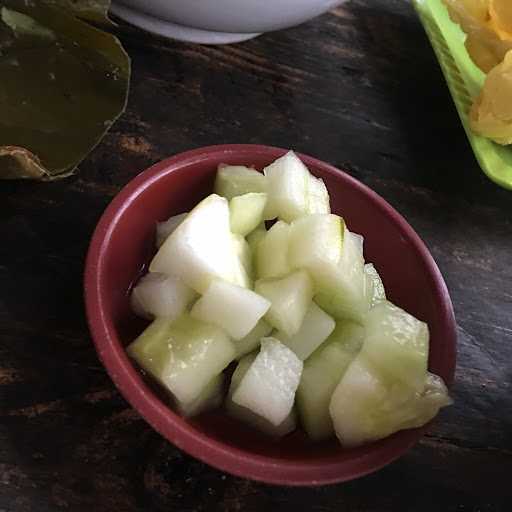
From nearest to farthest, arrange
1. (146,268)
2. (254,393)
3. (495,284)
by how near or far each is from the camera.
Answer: (254,393) → (146,268) → (495,284)

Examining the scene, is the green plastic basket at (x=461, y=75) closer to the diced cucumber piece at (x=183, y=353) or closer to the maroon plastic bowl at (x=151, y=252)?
the maroon plastic bowl at (x=151, y=252)

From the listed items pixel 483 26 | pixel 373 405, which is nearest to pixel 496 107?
pixel 483 26

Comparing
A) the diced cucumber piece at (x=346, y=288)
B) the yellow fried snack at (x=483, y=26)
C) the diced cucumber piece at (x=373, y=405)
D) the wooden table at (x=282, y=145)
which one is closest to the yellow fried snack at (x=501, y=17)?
the yellow fried snack at (x=483, y=26)

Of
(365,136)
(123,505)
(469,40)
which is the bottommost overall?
(123,505)

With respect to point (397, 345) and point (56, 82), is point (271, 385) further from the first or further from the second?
point (56, 82)

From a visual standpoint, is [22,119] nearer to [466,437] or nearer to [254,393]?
[254,393]

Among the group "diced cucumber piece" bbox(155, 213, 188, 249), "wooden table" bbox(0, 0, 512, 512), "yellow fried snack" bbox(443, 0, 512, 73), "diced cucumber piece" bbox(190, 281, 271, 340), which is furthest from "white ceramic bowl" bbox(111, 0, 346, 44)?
"diced cucumber piece" bbox(190, 281, 271, 340)

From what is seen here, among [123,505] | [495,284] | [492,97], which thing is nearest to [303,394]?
[123,505]
